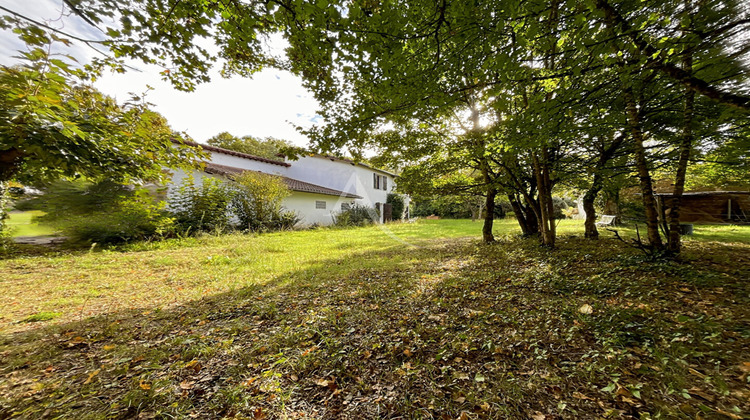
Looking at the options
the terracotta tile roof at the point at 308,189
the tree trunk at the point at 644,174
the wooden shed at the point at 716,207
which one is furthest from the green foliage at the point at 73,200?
the wooden shed at the point at 716,207

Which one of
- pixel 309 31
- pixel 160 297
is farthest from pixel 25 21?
pixel 160 297

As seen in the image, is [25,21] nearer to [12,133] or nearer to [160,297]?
[12,133]

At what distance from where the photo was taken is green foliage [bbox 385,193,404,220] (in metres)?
22.5

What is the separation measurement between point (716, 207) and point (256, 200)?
2501 cm

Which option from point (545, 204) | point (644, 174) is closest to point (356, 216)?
point (545, 204)

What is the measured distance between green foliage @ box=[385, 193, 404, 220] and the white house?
1.93 feet

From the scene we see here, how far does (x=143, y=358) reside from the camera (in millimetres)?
2316

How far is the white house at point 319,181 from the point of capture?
53.2 feet

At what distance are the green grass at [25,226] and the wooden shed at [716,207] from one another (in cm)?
2671

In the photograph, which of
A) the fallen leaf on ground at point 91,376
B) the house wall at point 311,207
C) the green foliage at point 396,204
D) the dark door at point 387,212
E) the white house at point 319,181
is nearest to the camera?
the fallen leaf on ground at point 91,376

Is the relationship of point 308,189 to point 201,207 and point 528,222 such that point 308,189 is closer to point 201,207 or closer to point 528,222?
point 201,207

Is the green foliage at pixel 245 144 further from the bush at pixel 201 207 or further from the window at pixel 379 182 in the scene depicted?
the bush at pixel 201 207

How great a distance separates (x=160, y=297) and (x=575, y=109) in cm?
739

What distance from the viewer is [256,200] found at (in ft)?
42.0
